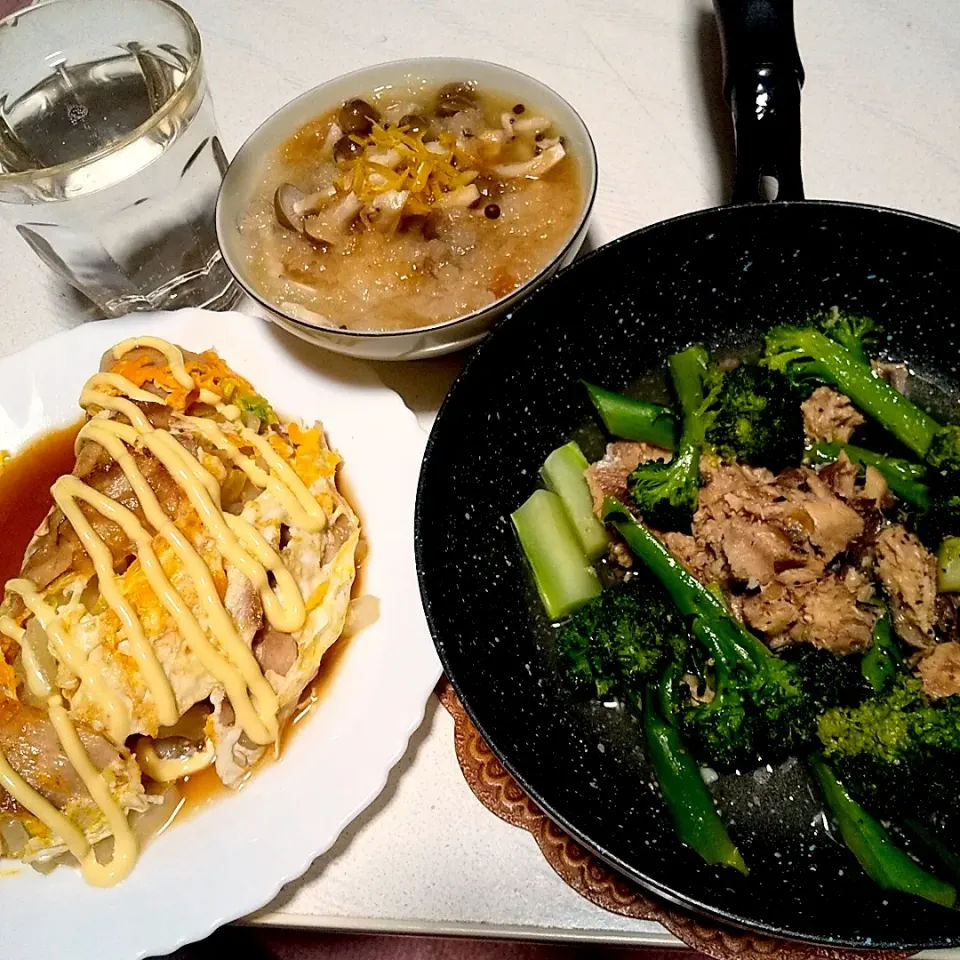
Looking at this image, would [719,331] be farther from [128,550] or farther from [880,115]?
[128,550]

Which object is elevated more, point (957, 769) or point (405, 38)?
point (405, 38)

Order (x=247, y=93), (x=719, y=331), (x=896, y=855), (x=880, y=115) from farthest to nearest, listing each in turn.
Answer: (x=247, y=93), (x=880, y=115), (x=719, y=331), (x=896, y=855)

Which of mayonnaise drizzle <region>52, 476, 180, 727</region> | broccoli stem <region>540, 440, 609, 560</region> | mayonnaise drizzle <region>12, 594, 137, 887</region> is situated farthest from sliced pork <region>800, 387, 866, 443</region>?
mayonnaise drizzle <region>12, 594, 137, 887</region>

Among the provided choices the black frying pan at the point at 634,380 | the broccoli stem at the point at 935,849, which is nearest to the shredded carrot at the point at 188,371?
the black frying pan at the point at 634,380

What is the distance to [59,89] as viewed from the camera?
1.53 m

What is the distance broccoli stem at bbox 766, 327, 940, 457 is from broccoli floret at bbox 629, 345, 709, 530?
133mm

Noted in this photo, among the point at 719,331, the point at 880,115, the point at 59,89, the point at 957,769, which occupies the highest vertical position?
the point at 59,89

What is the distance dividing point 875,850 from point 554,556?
498 mm

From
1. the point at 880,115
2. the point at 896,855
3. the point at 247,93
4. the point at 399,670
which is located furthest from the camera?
the point at 247,93

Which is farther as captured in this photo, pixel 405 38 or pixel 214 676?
pixel 405 38

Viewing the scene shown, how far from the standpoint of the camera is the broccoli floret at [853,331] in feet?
4.05

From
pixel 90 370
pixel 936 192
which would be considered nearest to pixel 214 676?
pixel 90 370

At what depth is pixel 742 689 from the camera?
1022mm

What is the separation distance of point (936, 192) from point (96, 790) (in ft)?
5.21
